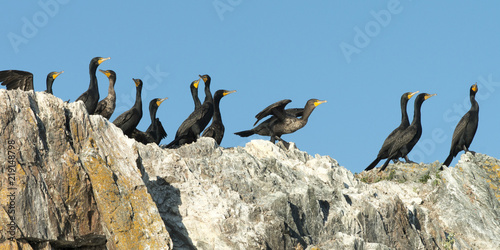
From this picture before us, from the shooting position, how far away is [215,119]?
20688 millimetres

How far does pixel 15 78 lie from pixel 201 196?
683 centimetres

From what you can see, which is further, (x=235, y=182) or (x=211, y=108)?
(x=211, y=108)

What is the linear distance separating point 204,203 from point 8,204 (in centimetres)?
399

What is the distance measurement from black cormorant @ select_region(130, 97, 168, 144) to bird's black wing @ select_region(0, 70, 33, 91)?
2829mm

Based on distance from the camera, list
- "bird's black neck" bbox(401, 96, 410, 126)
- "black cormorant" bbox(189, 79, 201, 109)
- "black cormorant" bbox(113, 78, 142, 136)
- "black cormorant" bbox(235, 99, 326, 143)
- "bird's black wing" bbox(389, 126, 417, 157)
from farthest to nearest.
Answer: "black cormorant" bbox(189, 79, 201, 109) → "bird's black neck" bbox(401, 96, 410, 126) → "bird's black wing" bbox(389, 126, 417, 157) → "black cormorant" bbox(235, 99, 326, 143) → "black cormorant" bbox(113, 78, 142, 136)

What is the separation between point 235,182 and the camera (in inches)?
596

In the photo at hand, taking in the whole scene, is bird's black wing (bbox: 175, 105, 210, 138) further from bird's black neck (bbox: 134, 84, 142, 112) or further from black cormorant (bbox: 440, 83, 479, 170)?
black cormorant (bbox: 440, 83, 479, 170)

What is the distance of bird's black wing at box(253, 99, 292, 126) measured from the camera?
20.7m

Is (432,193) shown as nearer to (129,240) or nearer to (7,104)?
(129,240)

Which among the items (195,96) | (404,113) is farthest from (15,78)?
(404,113)

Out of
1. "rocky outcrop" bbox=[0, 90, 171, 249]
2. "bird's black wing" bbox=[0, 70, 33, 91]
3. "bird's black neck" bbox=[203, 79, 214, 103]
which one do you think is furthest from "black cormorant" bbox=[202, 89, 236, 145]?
"rocky outcrop" bbox=[0, 90, 171, 249]

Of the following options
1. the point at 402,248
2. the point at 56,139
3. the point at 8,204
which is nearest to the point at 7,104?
the point at 56,139

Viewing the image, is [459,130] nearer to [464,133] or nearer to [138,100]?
[464,133]

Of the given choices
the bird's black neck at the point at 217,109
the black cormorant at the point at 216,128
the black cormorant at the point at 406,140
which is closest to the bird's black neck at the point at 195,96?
the bird's black neck at the point at 217,109
